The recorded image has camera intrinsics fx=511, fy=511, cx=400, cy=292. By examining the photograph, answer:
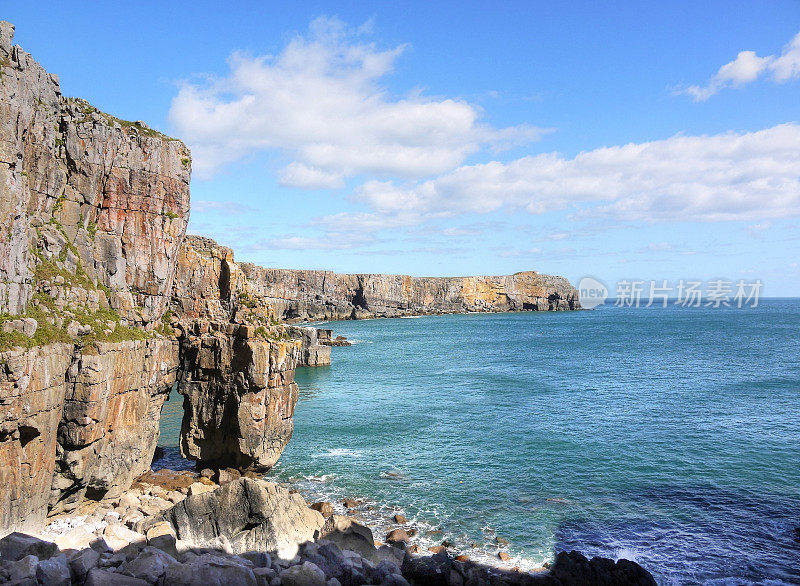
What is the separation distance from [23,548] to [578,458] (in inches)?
1276

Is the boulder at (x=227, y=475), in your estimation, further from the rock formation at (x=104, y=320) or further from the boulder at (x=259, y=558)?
the boulder at (x=259, y=558)

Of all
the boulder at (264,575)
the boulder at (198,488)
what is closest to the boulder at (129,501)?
the boulder at (198,488)

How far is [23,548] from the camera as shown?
15.4 m

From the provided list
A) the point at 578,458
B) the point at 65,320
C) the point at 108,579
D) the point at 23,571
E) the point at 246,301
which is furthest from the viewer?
the point at 578,458

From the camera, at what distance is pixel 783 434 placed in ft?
132

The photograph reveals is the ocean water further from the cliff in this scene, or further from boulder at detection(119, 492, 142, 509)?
boulder at detection(119, 492, 142, 509)

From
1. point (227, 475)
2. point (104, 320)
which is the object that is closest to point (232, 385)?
point (227, 475)

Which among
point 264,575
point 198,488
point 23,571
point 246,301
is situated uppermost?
point 246,301

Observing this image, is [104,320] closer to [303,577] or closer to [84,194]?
[84,194]

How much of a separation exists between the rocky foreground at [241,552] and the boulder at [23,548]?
28 millimetres

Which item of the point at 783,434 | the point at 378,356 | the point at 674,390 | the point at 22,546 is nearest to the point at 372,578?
the point at 22,546

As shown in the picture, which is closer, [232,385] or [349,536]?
[349,536]

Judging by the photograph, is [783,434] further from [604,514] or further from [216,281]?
[216,281]

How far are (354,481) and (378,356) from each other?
59138 mm
